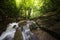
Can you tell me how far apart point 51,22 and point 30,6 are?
382 centimetres

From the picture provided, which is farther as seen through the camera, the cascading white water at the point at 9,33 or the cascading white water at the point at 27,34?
the cascading white water at the point at 9,33

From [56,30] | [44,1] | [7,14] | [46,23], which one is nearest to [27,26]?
[46,23]

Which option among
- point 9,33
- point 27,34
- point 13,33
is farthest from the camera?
point 9,33

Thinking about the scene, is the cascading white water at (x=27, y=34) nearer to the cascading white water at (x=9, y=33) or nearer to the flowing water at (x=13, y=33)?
the flowing water at (x=13, y=33)

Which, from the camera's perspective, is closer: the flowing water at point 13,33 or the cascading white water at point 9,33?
the flowing water at point 13,33

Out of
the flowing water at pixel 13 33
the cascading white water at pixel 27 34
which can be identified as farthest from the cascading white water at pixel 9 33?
the cascading white water at pixel 27 34

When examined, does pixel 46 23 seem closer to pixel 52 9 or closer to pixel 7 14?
pixel 52 9

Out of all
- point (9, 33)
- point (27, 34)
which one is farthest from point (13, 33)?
point (27, 34)

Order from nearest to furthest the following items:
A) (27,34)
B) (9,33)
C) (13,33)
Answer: (27,34), (13,33), (9,33)

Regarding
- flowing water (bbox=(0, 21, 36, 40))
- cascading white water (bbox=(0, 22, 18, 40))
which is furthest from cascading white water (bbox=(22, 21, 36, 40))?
cascading white water (bbox=(0, 22, 18, 40))

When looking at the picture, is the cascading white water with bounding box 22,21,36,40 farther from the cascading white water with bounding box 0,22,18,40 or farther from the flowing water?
the cascading white water with bounding box 0,22,18,40

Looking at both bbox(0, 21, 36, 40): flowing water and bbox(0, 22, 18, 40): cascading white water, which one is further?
bbox(0, 22, 18, 40): cascading white water

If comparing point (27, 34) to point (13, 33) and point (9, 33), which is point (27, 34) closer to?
point (13, 33)

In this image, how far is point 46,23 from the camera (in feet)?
32.0
